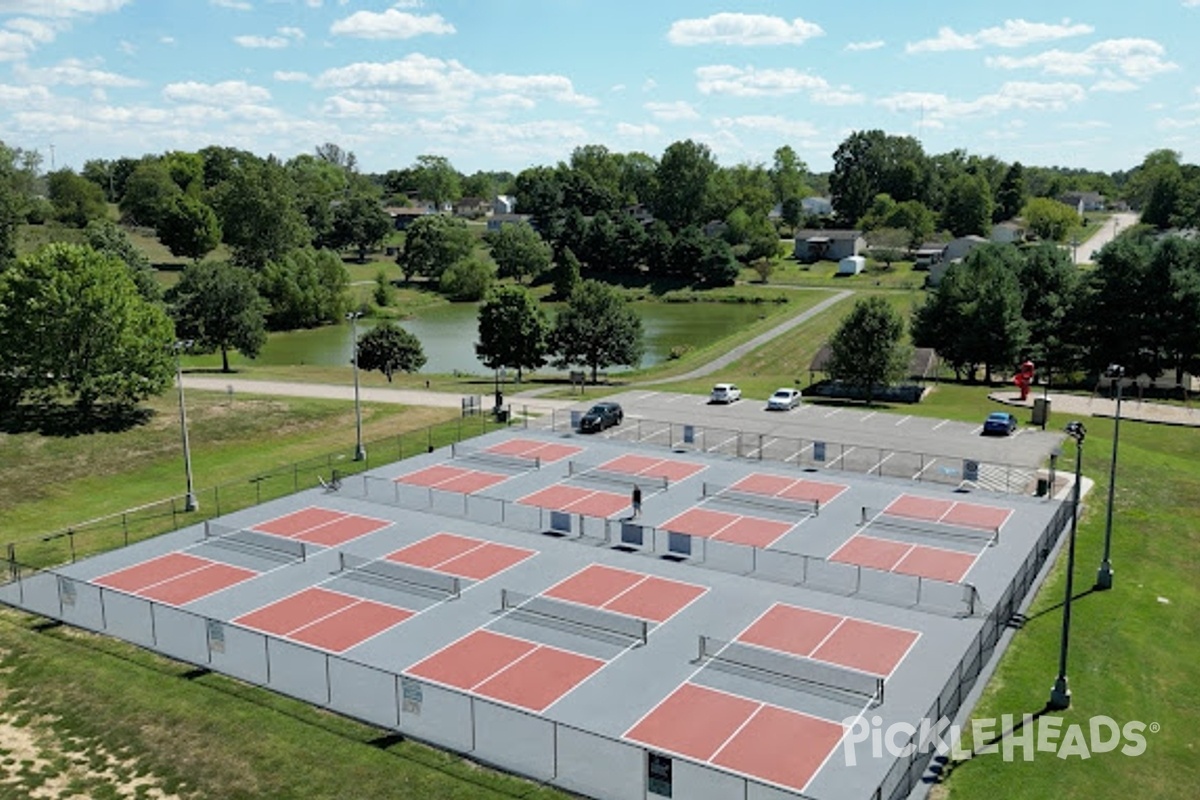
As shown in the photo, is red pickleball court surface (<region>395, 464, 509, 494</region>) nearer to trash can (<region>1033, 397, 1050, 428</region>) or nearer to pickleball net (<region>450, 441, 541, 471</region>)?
pickleball net (<region>450, 441, 541, 471</region>)

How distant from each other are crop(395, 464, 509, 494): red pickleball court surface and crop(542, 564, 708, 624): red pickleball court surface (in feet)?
37.2

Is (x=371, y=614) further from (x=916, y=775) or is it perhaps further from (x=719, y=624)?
(x=916, y=775)

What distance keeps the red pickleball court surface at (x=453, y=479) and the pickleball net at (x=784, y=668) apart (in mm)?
17736

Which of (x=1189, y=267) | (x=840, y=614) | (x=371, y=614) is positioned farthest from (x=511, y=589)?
(x=1189, y=267)

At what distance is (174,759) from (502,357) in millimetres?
49865

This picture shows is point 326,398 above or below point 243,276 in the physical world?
below

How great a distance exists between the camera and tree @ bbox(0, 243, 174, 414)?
4731 cm

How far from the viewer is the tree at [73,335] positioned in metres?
47.3

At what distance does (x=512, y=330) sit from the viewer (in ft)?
225

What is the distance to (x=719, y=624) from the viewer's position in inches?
1052

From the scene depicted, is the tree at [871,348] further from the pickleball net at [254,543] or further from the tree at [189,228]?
the tree at [189,228]

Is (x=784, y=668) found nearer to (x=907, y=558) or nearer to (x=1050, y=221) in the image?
(x=907, y=558)

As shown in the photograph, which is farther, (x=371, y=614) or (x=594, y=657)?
(x=371, y=614)

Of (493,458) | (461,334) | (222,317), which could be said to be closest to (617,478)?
(493,458)
